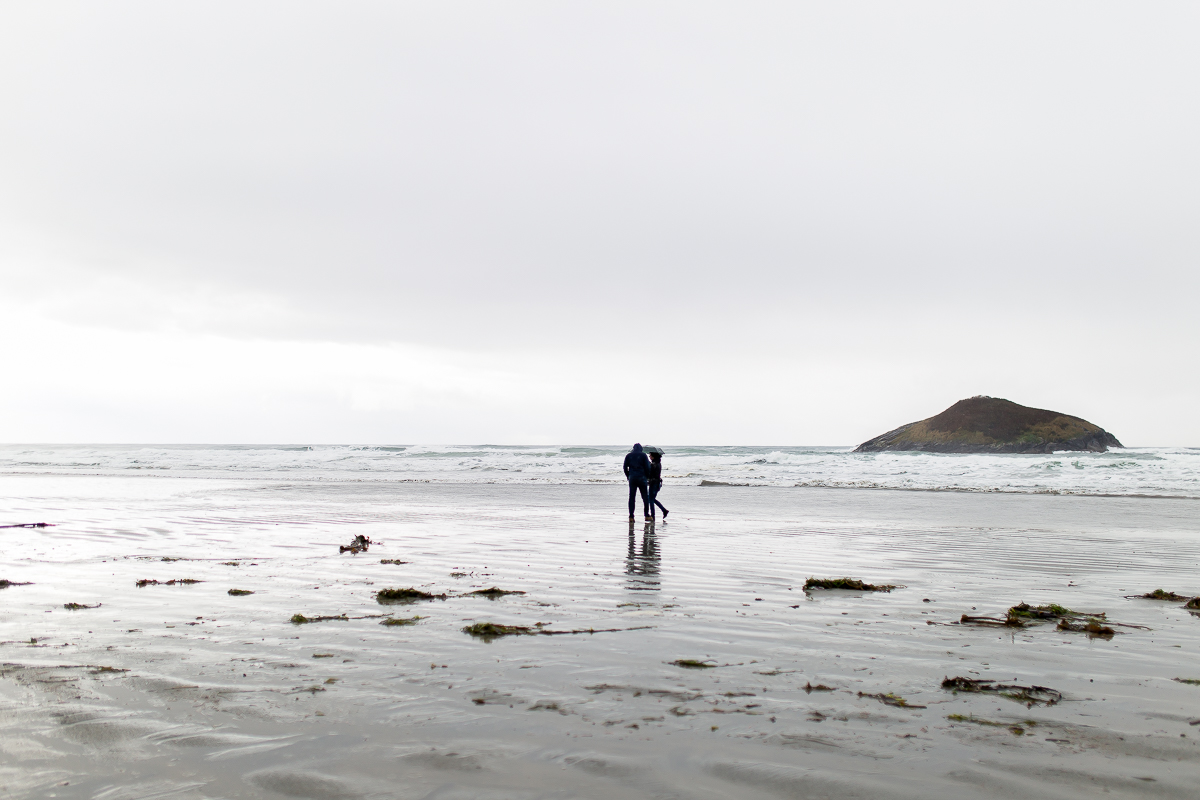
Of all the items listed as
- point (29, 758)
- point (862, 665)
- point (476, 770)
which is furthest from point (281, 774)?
point (862, 665)

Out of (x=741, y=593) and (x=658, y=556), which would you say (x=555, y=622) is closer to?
(x=741, y=593)

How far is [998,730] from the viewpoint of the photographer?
3.79 m

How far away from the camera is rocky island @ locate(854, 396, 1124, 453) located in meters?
49.7

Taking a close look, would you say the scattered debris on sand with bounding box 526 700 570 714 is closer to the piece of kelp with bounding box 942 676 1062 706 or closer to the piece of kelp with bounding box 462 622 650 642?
the piece of kelp with bounding box 462 622 650 642

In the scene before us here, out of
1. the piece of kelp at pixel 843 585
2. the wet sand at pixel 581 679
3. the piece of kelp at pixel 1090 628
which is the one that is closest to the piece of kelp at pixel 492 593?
the wet sand at pixel 581 679

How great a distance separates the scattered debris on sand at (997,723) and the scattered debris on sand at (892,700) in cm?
21

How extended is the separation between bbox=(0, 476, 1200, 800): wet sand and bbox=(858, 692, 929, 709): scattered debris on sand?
17 mm

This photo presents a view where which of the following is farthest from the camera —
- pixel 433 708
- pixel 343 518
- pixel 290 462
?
pixel 290 462

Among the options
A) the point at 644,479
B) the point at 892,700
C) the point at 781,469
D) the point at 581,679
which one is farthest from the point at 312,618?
the point at 781,469

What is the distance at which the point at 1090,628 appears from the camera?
6254mm

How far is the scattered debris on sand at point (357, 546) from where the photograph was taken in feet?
37.2

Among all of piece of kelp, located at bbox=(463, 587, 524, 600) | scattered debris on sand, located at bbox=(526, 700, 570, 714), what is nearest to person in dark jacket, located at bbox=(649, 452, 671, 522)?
piece of kelp, located at bbox=(463, 587, 524, 600)

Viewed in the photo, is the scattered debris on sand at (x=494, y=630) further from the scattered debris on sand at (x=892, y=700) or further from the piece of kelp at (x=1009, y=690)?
the piece of kelp at (x=1009, y=690)

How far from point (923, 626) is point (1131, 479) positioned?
111 feet
